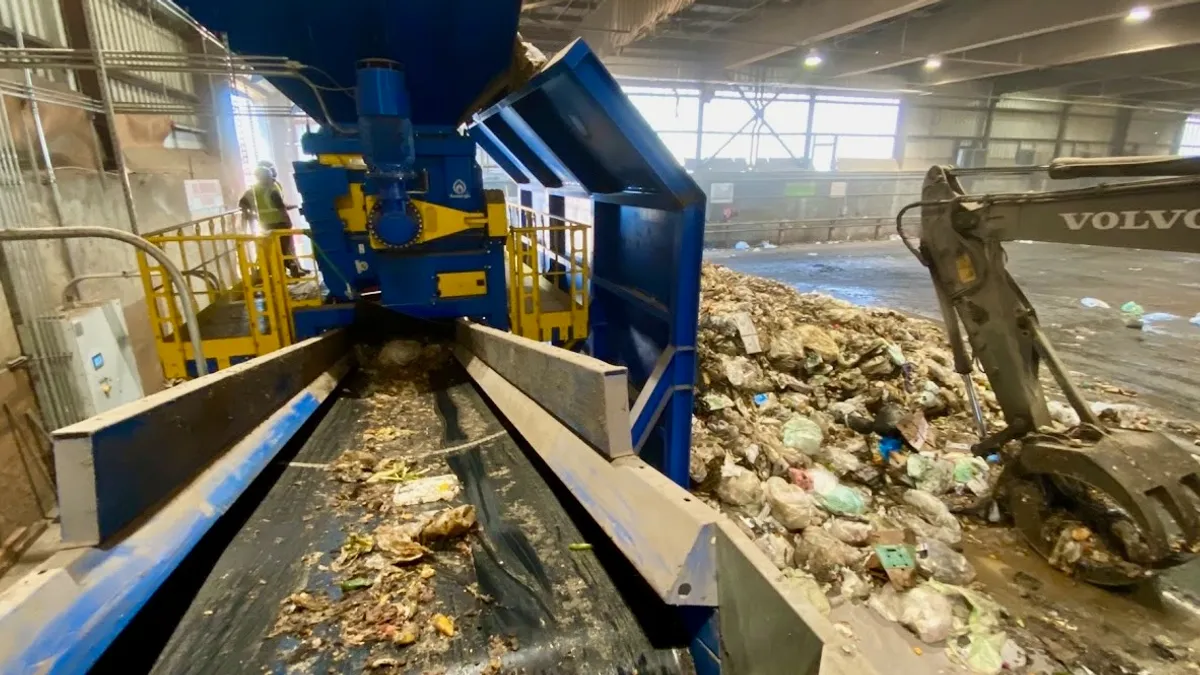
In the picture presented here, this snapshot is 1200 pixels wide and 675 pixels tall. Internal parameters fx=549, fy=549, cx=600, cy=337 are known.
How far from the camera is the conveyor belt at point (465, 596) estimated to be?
124 cm

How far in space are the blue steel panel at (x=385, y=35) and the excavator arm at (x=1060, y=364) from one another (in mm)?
3105

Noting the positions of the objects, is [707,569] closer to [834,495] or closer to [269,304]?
[834,495]

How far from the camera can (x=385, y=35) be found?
279 centimetres

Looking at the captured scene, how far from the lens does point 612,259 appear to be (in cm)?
438

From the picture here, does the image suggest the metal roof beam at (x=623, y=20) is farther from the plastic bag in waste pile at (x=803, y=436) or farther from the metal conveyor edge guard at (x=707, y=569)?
the metal conveyor edge guard at (x=707, y=569)

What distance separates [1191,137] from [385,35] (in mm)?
34166

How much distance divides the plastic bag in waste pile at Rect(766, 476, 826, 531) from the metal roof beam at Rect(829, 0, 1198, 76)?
31.2 feet

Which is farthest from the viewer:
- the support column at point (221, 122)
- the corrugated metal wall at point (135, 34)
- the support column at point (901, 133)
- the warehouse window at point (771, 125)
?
the support column at point (901, 133)

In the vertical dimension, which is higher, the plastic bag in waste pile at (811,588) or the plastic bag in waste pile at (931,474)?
the plastic bag in waste pile at (931,474)

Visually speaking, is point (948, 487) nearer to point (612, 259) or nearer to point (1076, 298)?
point (612, 259)

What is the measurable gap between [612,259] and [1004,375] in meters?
2.85

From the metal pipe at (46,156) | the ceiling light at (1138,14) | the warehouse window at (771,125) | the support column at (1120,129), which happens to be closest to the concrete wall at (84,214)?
the metal pipe at (46,156)

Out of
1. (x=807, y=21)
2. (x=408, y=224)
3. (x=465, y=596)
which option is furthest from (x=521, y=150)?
(x=807, y=21)

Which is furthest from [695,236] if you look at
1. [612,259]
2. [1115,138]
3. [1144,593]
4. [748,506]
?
[1115,138]
